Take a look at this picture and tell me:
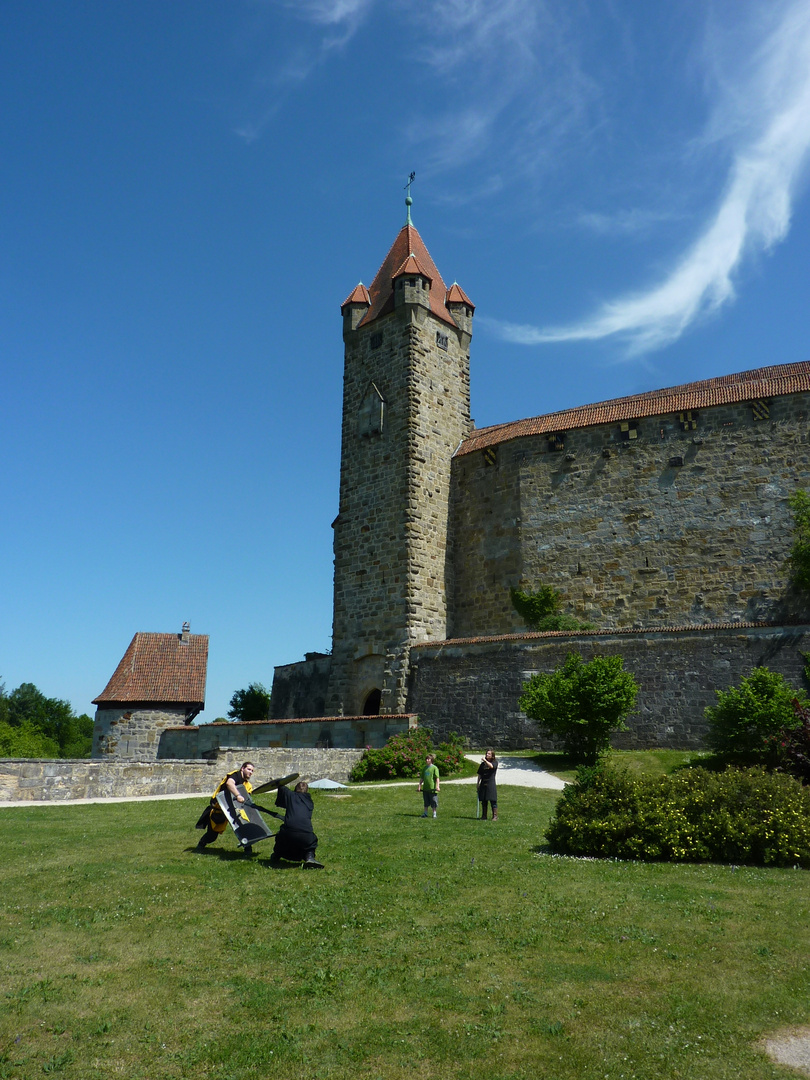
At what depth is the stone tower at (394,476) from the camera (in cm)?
2748

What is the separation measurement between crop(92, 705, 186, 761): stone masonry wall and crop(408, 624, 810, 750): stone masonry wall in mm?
12828

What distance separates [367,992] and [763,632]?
17386 mm

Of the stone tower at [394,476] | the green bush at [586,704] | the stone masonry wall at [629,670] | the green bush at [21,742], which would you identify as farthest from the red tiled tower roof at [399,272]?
the green bush at [21,742]

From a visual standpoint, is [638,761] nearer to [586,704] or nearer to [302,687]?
[586,704]

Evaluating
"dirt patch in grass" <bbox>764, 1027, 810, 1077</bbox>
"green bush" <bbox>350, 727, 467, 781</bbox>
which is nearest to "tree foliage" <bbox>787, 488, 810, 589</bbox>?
"green bush" <bbox>350, 727, 467, 781</bbox>

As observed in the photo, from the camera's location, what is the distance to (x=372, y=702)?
90.9ft

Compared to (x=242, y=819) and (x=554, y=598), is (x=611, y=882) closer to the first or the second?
(x=242, y=819)

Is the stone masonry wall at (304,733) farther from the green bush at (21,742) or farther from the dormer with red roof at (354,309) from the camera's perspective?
the green bush at (21,742)

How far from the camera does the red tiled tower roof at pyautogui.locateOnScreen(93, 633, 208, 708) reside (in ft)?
109

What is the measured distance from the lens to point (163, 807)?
1448 centimetres

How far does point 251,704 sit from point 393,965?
3679 centimetres

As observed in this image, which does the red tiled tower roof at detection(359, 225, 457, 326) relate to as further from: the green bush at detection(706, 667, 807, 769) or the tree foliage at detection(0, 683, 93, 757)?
the tree foliage at detection(0, 683, 93, 757)

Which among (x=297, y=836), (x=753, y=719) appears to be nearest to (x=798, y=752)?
(x=753, y=719)

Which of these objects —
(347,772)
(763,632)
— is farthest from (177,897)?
(763,632)
